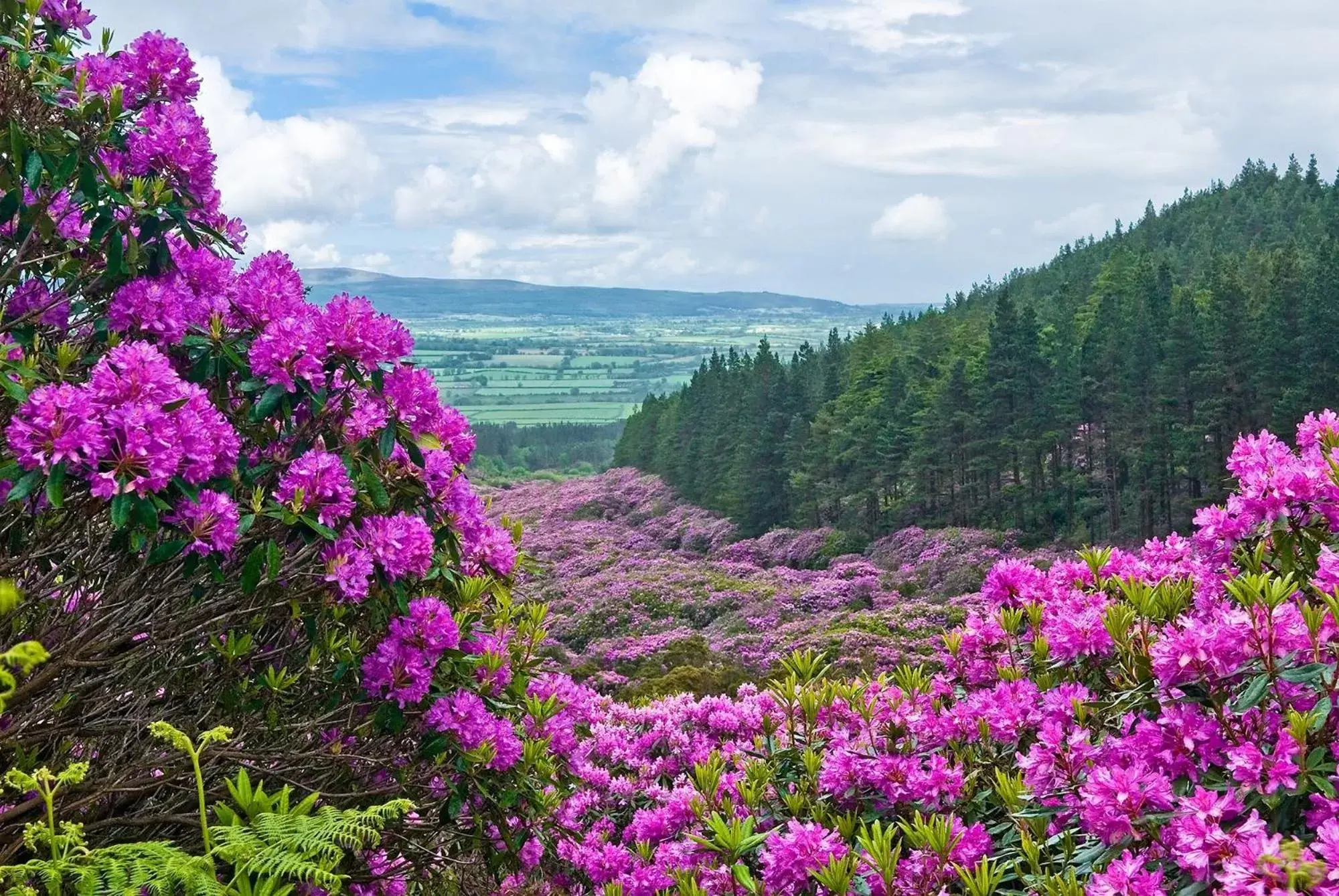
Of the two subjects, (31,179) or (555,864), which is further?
(555,864)

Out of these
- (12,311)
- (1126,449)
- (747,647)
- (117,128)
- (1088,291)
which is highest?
(1088,291)

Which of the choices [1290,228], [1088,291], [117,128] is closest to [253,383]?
[117,128]

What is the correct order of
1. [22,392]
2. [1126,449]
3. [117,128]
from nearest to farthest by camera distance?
[22,392] → [117,128] → [1126,449]

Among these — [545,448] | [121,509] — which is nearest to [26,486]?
[121,509]

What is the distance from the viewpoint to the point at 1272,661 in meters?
2.37

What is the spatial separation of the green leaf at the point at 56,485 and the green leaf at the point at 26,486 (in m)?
0.04

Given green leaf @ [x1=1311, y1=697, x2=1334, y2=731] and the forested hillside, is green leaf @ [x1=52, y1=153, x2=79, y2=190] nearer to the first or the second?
green leaf @ [x1=1311, y1=697, x2=1334, y2=731]

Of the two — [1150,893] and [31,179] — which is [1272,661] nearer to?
[1150,893]

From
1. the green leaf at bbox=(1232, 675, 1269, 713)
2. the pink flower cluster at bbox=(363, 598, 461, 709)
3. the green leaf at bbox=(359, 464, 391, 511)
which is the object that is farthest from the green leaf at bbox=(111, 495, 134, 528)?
the green leaf at bbox=(1232, 675, 1269, 713)

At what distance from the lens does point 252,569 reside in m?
2.87

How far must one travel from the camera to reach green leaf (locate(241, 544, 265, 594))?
2.86 meters

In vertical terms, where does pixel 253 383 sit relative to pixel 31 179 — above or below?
below

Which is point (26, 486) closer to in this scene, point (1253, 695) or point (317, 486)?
point (317, 486)

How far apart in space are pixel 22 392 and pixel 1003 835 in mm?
3087
